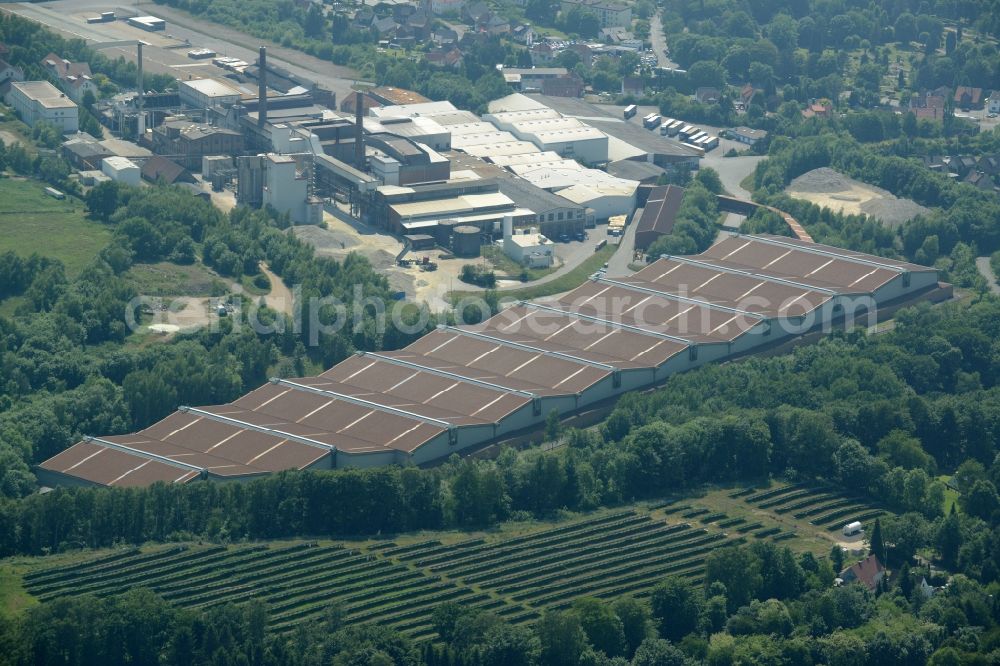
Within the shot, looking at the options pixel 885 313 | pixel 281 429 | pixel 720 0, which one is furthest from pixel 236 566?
pixel 720 0

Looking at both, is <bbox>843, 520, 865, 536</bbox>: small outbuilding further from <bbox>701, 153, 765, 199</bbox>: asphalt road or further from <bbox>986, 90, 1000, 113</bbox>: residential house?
<bbox>986, 90, 1000, 113</bbox>: residential house

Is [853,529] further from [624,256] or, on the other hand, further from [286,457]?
[624,256]

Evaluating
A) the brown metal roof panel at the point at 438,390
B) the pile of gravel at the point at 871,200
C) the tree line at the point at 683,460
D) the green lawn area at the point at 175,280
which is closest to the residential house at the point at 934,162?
the pile of gravel at the point at 871,200

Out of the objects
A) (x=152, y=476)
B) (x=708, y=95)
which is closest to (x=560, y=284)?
(x=152, y=476)

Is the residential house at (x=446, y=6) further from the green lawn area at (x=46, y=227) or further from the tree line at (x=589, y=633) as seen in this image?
the tree line at (x=589, y=633)

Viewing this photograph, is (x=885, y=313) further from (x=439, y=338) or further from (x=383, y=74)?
(x=383, y=74)

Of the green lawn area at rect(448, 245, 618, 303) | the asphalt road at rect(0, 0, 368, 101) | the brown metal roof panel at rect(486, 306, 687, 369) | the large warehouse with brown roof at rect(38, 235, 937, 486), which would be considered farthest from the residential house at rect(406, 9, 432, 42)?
the brown metal roof panel at rect(486, 306, 687, 369)
